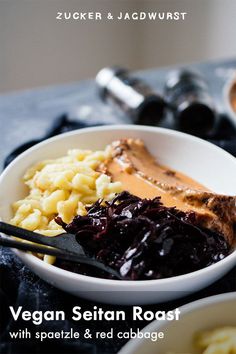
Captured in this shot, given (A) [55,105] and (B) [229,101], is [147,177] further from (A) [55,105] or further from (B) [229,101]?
(A) [55,105]

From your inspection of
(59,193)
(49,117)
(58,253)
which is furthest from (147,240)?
(49,117)

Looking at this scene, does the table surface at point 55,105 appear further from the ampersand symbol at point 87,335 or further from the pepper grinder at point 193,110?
the ampersand symbol at point 87,335

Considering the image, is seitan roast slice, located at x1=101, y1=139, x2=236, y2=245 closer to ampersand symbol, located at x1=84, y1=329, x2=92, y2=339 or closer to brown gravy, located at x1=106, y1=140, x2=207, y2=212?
brown gravy, located at x1=106, y1=140, x2=207, y2=212

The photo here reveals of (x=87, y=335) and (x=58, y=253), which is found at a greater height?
(x=58, y=253)

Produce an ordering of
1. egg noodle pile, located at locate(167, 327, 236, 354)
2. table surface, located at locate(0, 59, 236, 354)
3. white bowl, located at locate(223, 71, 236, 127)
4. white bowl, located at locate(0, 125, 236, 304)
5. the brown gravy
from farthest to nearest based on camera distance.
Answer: white bowl, located at locate(223, 71, 236, 127) < the brown gravy < table surface, located at locate(0, 59, 236, 354) < white bowl, located at locate(0, 125, 236, 304) < egg noodle pile, located at locate(167, 327, 236, 354)

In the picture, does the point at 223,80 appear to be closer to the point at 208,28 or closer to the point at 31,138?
the point at 208,28

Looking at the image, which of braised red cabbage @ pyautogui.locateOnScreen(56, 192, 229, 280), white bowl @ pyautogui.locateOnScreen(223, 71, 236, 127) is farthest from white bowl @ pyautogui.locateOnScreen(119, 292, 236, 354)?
white bowl @ pyautogui.locateOnScreen(223, 71, 236, 127)

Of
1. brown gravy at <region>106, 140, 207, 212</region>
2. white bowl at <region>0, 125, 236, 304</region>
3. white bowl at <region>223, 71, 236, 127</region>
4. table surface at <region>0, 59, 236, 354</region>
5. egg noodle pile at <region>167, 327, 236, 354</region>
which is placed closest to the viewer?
egg noodle pile at <region>167, 327, 236, 354</region>
